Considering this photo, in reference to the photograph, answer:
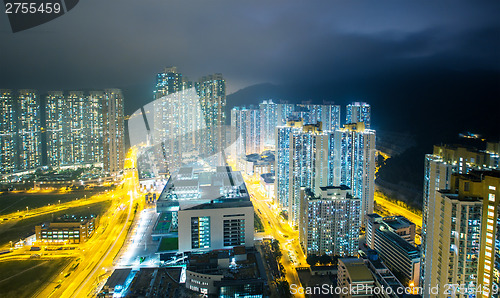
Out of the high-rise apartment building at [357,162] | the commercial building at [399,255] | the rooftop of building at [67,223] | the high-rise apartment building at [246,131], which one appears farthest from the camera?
the high-rise apartment building at [246,131]

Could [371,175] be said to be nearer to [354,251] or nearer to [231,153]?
[354,251]

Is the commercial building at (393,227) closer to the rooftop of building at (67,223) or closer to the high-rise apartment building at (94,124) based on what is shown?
the rooftop of building at (67,223)

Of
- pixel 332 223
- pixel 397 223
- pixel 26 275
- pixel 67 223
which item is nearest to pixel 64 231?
pixel 67 223

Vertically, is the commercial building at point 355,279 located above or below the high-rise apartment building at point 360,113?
below

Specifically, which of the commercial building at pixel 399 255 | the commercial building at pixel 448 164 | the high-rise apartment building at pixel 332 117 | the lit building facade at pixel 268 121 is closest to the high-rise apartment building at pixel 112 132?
the lit building facade at pixel 268 121

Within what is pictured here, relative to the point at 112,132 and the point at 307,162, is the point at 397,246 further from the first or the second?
the point at 112,132

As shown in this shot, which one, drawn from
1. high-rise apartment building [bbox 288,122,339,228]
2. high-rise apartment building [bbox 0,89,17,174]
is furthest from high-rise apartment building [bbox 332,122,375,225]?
high-rise apartment building [bbox 0,89,17,174]

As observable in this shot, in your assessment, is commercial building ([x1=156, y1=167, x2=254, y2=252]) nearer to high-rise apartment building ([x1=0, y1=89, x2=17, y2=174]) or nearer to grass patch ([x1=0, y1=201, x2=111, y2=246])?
grass patch ([x1=0, y1=201, x2=111, y2=246])
